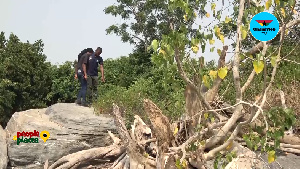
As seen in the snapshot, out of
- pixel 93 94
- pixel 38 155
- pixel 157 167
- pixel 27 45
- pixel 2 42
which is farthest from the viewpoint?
pixel 2 42

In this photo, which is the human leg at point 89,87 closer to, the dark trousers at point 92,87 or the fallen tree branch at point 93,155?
the dark trousers at point 92,87

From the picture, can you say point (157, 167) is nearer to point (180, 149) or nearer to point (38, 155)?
point (180, 149)

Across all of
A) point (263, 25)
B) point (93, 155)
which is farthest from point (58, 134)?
point (263, 25)

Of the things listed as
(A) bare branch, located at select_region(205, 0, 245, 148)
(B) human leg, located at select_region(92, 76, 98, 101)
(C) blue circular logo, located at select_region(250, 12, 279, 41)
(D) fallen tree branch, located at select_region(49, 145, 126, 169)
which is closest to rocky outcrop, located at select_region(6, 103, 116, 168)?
(B) human leg, located at select_region(92, 76, 98, 101)

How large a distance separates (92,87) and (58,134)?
6.74ft

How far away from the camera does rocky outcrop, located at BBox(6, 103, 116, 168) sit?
1059 cm

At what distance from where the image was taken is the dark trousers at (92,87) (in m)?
→ 12.0

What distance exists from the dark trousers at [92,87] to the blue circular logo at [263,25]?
7856 mm

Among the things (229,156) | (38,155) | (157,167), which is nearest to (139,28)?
(38,155)

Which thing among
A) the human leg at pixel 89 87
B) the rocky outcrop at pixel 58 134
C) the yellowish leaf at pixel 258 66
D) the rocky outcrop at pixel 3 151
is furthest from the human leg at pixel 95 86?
the yellowish leaf at pixel 258 66

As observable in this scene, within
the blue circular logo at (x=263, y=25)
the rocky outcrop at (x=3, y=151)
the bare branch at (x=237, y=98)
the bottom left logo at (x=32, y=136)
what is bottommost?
the rocky outcrop at (x=3, y=151)

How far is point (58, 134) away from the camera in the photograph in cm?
1088

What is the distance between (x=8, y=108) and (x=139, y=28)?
270 inches

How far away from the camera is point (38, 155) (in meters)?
10.6
